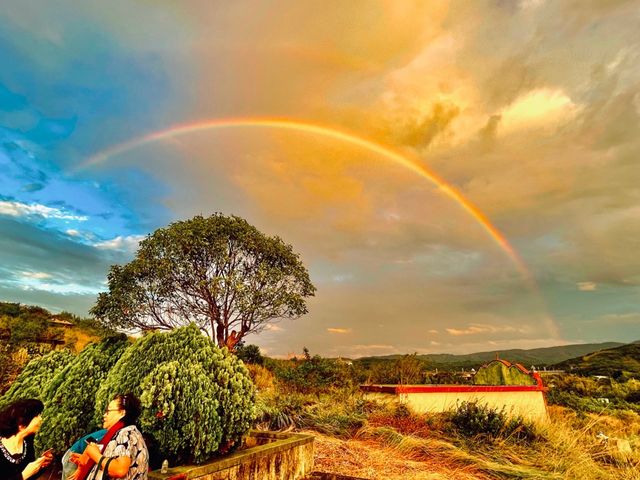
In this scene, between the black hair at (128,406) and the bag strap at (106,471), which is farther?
the black hair at (128,406)

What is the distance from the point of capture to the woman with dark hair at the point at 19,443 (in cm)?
350

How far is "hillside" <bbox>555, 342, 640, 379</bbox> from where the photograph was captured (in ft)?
108

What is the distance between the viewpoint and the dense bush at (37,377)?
5.78 metres

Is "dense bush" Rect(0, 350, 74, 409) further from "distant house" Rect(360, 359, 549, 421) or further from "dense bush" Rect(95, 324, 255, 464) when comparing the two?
"distant house" Rect(360, 359, 549, 421)

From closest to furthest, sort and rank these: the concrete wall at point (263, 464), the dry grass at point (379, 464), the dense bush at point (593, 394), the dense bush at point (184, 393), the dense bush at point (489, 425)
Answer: the concrete wall at point (263, 464) → the dense bush at point (184, 393) → the dry grass at point (379, 464) → the dense bush at point (489, 425) → the dense bush at point (593, 394)

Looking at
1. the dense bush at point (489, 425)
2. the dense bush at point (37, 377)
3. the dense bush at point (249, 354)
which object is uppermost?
the dense bush at point (249, 354)

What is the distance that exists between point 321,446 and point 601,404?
63.4 ft

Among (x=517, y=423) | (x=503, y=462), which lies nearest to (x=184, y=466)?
(x=503, y=462)

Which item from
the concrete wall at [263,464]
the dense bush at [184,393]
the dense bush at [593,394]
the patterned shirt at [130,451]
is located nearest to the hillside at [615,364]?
the dense bush at [593,394]

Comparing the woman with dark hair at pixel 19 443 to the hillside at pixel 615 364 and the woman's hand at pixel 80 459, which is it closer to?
the woman's hand at pixel 80 459

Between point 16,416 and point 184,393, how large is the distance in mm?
1847

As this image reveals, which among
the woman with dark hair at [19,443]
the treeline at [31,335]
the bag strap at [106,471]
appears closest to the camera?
the woman with dark hair at [19,443]

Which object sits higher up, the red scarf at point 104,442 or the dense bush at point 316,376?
the dense bush at point 316,376

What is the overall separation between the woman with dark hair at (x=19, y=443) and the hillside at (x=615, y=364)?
37.8m
